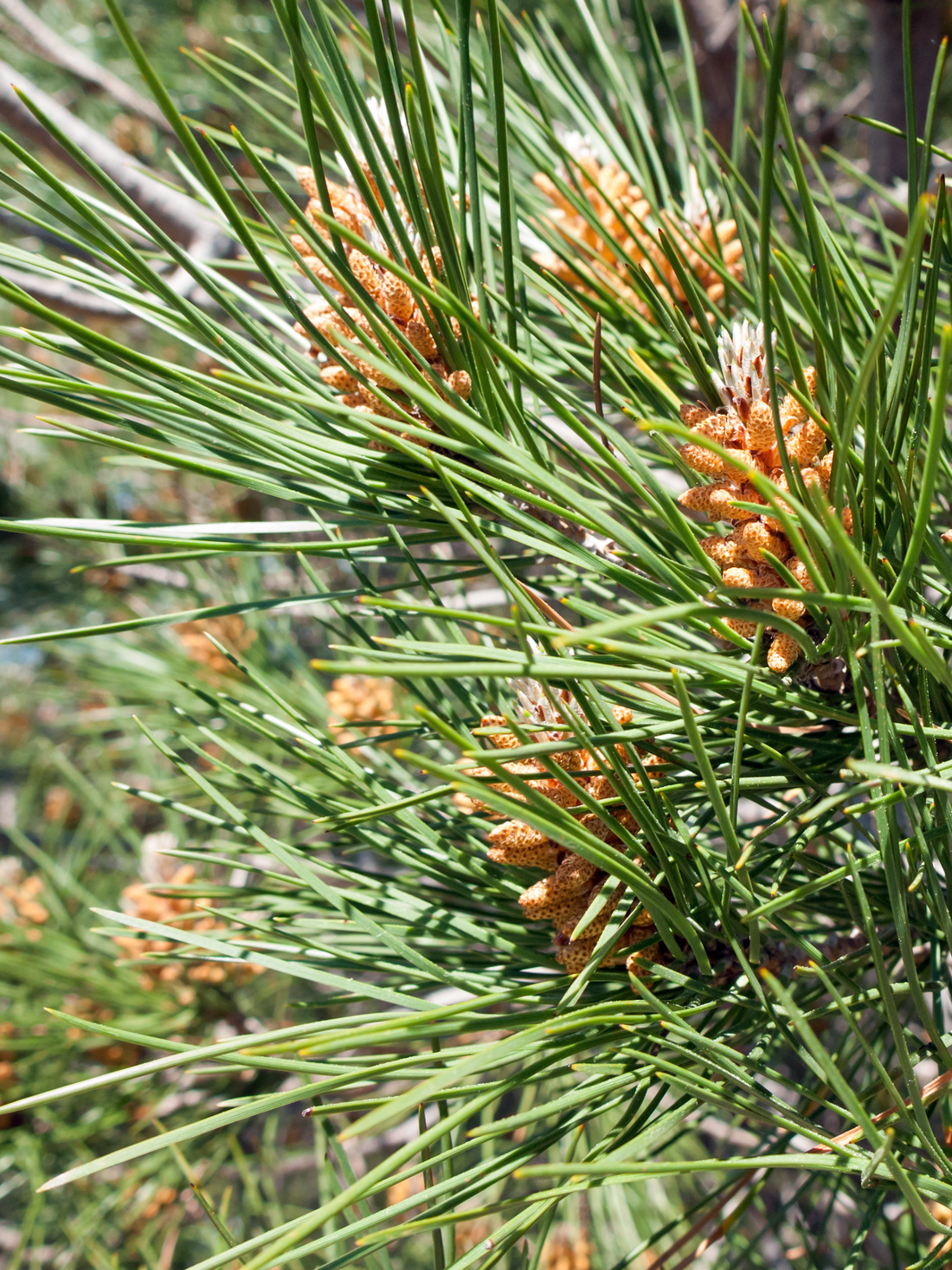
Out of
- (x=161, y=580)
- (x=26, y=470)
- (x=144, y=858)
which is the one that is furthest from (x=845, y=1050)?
(x=26, y=470)

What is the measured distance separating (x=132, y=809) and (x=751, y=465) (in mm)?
1229

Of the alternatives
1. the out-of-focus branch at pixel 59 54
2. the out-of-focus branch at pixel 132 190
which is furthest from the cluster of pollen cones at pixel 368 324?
the out-of-focus branch at pixel 59 54

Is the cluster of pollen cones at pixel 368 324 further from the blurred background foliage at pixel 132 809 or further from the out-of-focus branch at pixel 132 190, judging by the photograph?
the out-of-focus branch at pixel 132 190

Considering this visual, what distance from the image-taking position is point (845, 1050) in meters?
0.46

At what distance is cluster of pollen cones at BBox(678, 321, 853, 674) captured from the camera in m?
0.28

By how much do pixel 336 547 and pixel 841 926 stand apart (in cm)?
30

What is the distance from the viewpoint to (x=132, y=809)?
130 centimetres

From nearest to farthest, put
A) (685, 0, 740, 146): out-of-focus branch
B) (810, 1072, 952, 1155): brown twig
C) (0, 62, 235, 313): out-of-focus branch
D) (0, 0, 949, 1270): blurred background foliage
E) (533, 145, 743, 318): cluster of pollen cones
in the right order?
(810, 1072, 952, 1155): brown twig < (533, 145, 743, 318): cluster of pollen cones < (0, 0, 949, 1270): blurred background foliage < (0, 62, 235, 313): out-of-focus branch < (685, 0, 740, 146): out-of-focus branch

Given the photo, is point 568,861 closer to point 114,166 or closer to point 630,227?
point 630,227

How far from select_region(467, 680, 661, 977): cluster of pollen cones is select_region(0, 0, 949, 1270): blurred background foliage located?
0.11m

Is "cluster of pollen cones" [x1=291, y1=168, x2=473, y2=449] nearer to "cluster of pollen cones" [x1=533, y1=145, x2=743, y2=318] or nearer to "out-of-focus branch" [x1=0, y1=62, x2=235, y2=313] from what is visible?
"cluster of pollen cones" [x1=533, y1=145, x2=743, y2=318]

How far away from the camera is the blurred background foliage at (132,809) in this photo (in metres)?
0.68

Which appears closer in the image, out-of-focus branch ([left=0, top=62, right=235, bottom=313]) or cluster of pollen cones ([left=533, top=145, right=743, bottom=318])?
cluster of pollen cones ([left=533, top=145, right=743, bottom=318])

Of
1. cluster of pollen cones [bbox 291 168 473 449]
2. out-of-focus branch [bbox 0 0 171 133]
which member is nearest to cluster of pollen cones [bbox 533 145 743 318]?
cluster of pollen cones [bbox 291 168 473 449]
